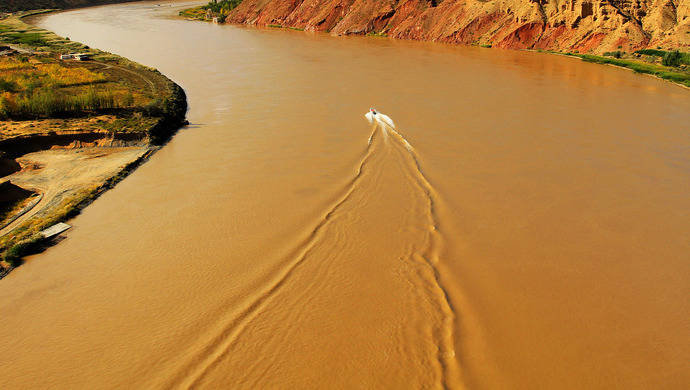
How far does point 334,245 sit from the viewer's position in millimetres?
12047

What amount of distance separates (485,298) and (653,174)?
10.6m

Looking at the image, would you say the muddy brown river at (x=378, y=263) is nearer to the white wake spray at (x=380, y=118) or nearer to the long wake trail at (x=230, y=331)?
the long wake trail at (x=230, y=331)

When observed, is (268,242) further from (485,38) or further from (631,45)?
(485,38)

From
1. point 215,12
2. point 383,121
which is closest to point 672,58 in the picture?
point 383,121

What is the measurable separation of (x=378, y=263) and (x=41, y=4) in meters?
116

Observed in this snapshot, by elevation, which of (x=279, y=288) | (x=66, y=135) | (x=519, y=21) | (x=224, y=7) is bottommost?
(x=279, y=288)

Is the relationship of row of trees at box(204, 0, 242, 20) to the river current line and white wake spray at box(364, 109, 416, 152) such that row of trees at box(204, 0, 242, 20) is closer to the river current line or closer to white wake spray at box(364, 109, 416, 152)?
white wake spray at box(364, 109, 416, 152)

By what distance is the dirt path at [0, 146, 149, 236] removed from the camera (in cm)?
1577

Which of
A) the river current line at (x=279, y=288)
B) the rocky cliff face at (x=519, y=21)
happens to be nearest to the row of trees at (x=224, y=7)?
the rocky cliff face at (x=519, y=21)

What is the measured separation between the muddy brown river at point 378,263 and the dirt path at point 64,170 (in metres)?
1.32

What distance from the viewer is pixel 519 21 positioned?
152 feet

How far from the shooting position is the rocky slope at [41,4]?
292 feet

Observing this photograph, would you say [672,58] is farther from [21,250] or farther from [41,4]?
[41,4]

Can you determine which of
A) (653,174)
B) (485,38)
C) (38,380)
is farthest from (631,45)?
(38,380)
